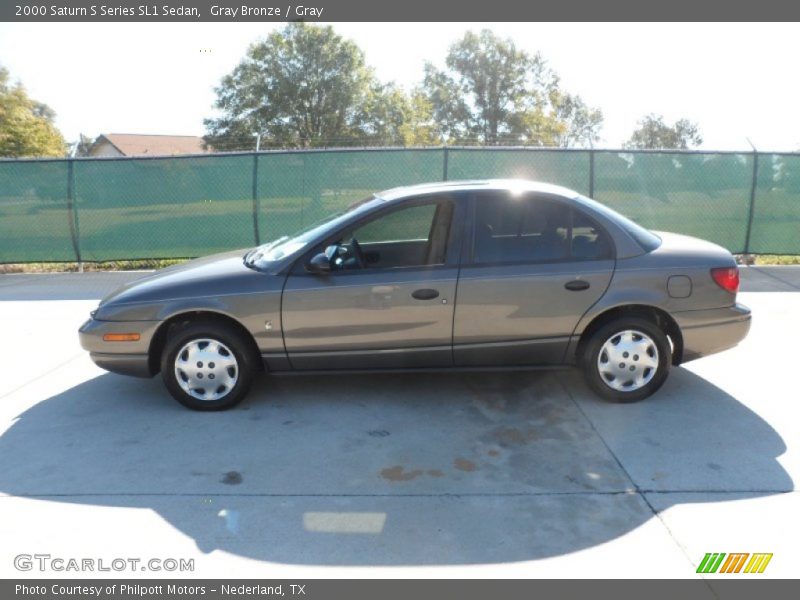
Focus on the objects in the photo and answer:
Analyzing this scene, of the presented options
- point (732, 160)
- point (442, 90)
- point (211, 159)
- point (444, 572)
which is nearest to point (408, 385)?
point (444, 572)

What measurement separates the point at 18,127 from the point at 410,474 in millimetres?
37616

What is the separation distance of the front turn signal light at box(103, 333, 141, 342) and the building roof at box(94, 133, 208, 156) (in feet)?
180

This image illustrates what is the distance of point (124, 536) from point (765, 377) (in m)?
4.76

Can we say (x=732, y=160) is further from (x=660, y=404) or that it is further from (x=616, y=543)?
(x=616, y=543)

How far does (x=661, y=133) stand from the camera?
184 ft

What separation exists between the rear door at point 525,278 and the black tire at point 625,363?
0.20 m

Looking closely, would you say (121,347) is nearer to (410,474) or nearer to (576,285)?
(410,474)

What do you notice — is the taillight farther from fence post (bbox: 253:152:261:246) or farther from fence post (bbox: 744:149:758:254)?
fence post (bbox: 253:152:261:246)

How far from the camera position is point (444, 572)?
277cm

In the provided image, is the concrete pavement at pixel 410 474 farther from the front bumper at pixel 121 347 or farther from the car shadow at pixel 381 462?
the front bumper at pixel 121 347

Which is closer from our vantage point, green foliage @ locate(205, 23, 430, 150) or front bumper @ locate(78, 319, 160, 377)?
front bumper @ locate(78, 319, 160, 377)

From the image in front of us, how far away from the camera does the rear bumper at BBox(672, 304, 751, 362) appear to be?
4488mm
